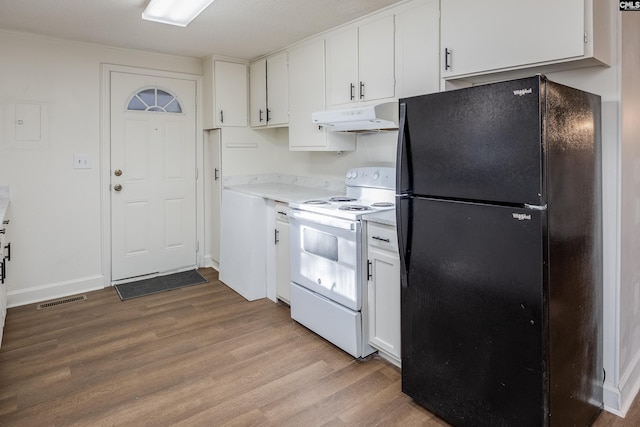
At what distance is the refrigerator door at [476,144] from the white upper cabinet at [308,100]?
1423 millimetres

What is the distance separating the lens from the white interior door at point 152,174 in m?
3.88

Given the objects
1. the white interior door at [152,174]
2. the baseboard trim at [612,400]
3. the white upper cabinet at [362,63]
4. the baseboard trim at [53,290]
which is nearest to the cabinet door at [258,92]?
the white interior door at [152,174]

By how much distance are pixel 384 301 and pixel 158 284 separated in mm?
2504

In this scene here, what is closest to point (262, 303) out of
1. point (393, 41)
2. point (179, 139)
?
point (179, 139)

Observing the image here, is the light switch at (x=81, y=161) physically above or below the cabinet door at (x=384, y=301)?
above

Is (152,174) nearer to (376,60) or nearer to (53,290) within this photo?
(53,290)

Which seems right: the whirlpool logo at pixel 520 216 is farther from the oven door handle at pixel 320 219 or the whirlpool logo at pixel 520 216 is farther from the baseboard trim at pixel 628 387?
the baseboard trim at pixel 628 387

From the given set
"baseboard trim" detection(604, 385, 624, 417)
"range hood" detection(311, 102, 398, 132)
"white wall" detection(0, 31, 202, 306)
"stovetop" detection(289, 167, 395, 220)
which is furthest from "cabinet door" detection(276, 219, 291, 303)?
"baseboard trim" detection(604, 385, 624, 417)

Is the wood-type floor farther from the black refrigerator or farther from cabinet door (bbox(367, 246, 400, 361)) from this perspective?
the black refrigerator

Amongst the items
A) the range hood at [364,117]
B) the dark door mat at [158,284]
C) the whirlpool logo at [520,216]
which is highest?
the range hood at [364,117]

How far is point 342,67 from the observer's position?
3066 millimetres

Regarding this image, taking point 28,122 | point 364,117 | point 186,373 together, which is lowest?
point 186,373

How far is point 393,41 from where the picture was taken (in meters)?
2.66

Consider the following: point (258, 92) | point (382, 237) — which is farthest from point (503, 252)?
point (258, 92)
